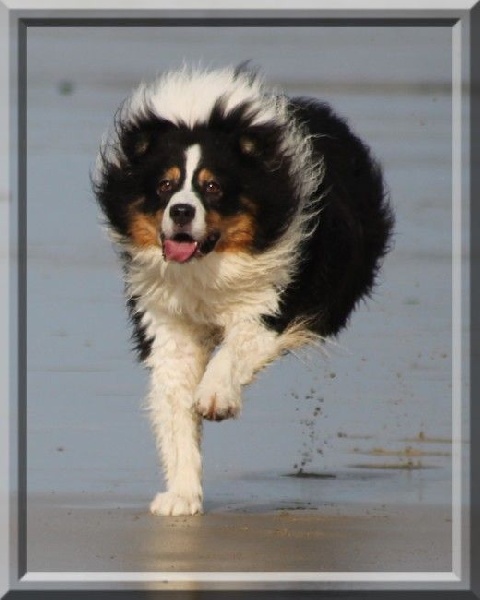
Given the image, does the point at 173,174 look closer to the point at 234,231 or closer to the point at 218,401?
the point at 234,231

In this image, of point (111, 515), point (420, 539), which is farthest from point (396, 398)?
point (111, 515)

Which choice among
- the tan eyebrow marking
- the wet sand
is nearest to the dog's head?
the tan eyebrow marking

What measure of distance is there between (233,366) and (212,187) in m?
0.66

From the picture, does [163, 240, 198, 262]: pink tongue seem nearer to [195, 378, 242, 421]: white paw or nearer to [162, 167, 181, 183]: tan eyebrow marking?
[162, 167, 181, 183]: tan eyebrow marking

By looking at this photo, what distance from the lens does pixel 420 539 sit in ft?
27.5

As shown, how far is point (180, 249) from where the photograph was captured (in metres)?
8.68

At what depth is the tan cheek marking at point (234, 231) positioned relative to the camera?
8.77m

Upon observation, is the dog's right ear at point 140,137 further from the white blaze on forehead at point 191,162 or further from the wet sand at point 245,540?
the wet sand at point 245,540

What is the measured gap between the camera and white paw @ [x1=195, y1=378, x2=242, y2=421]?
27.9 feet

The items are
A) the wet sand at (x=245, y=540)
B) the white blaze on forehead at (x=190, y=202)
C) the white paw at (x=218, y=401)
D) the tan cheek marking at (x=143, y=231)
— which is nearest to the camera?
the wet sand at (x=245, y=540)

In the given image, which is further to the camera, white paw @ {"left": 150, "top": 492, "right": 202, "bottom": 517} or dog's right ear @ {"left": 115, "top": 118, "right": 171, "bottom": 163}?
dog's right ear @ {"left": 115, "top": 118, "right": 171, "bottom": 163}

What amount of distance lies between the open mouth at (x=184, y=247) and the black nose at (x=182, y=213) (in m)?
0.07

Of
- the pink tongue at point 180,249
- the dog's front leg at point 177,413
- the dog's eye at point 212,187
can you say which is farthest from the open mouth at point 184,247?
the dog's front leg at point 177,413

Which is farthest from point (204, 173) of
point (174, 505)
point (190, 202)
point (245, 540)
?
point (245, 540)
